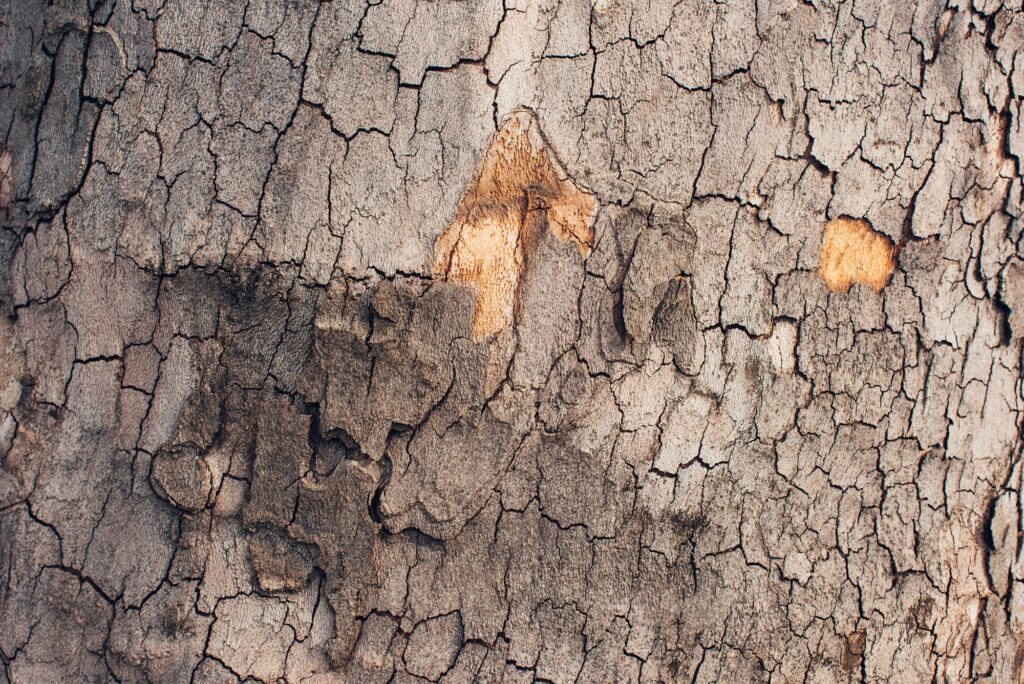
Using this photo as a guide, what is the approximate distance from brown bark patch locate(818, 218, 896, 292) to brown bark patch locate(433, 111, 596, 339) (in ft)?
1.39

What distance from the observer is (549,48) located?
1.13m

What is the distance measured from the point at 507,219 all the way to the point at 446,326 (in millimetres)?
196

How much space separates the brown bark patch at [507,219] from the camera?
1135 millimetres

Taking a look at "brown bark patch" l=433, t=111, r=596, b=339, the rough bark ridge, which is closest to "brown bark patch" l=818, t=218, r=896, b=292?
the rough bark ridge

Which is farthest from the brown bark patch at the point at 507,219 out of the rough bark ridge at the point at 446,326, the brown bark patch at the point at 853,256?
the brown bark patch at the point at 853,256

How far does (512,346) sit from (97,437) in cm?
70

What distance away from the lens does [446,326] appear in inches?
45.2

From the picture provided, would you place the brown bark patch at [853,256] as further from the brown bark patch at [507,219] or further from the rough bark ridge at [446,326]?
the brown bark patch at [507,219]

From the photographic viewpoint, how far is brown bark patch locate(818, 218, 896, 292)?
48.8 inches

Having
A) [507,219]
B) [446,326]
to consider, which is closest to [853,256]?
[507,219]

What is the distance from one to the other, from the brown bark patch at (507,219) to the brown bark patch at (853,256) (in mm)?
424

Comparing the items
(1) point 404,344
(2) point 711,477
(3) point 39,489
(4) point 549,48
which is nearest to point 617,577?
(2) point 711,477

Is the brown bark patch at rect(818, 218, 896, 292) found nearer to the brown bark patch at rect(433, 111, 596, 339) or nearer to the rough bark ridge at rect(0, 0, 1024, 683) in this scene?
the rough bark ridge at rect(0, 0, 1024, 683)

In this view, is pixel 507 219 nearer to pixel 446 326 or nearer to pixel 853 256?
pixel 446 326
